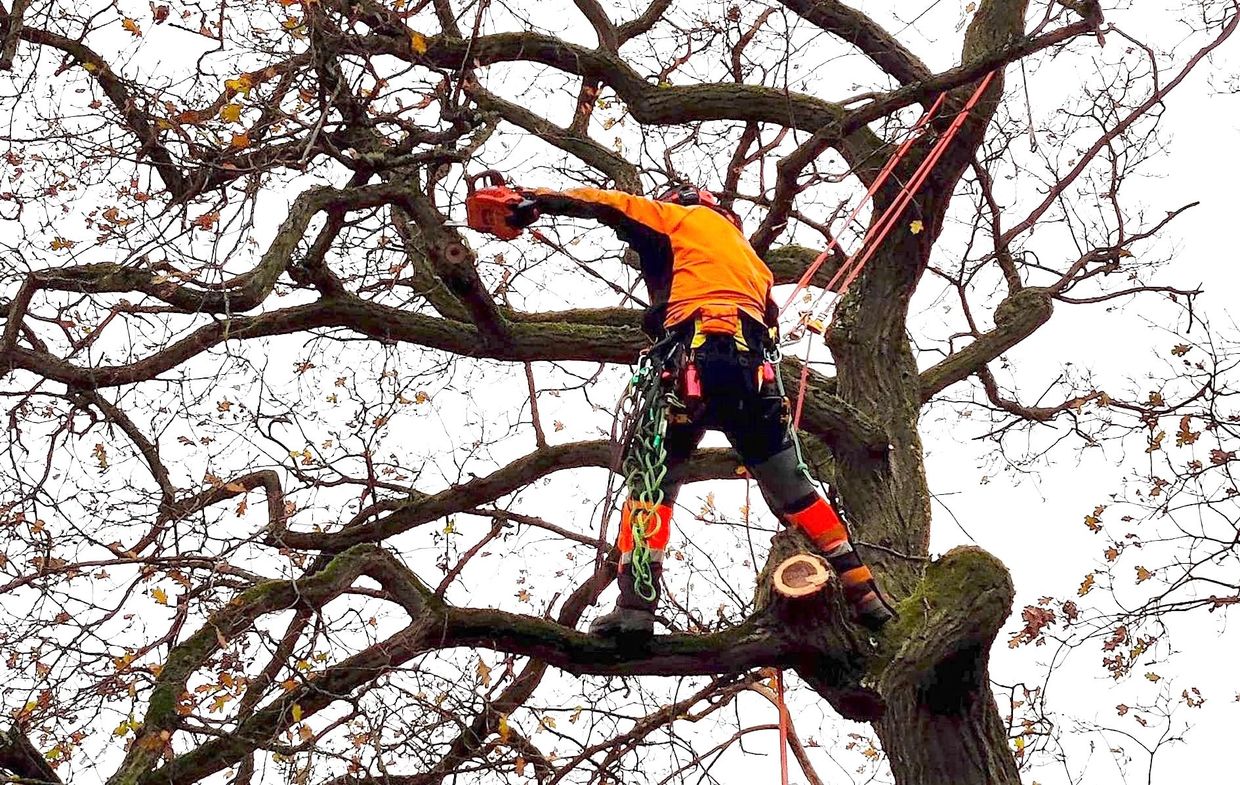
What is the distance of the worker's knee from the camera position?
5156mm

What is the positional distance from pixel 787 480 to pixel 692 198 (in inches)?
47.2

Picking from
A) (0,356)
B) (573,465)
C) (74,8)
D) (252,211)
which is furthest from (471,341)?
(74,8)

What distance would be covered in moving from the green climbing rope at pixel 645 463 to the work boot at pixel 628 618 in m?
0.02

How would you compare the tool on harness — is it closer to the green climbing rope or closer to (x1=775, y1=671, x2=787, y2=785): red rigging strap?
the green climbing rope

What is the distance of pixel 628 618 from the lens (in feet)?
15.8

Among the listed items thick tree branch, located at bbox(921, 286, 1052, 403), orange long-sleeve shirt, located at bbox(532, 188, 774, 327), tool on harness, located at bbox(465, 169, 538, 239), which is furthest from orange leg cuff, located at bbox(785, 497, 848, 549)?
thick tree branch, located at bbox(921, 286, 1052, 403)

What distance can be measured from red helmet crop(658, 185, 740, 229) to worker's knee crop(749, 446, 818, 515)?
101 centimetres

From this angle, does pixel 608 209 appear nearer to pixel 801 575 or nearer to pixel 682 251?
pixel 682 251

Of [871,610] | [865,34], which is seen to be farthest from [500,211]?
[865,34]

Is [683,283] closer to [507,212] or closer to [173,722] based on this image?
[507,212]

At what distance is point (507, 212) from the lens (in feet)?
16.4

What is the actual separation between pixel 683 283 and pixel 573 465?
1.89m

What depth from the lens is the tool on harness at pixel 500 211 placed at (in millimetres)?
4980

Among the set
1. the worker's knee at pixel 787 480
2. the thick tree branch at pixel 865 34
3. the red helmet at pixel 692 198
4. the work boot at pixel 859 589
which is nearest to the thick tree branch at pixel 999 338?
the thick tree branch at pixel 865 34
